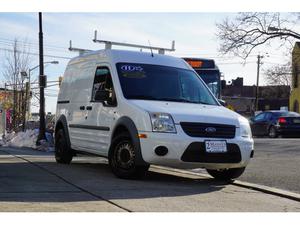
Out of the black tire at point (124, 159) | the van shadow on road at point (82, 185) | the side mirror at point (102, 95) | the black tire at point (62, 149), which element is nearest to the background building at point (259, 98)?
the black tire at point (62, 149)

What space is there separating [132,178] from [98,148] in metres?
1.37

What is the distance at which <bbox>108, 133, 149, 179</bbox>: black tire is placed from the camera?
8641mm

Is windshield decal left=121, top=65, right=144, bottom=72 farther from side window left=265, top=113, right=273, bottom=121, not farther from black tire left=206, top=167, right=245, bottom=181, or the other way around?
side window left=265, top=113, right=273, bottom=121

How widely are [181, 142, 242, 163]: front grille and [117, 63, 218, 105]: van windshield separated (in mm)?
1275

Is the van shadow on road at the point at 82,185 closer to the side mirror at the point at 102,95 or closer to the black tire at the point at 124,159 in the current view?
the black tire at the point at 124,159

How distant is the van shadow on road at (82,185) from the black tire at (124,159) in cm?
14

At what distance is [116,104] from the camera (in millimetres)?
9250

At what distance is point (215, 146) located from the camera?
841cm

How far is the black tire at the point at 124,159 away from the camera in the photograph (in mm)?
8641

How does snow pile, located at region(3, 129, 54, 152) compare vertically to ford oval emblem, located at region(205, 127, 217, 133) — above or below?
below

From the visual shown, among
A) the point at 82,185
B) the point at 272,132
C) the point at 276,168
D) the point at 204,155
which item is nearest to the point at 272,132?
the point at 272,132

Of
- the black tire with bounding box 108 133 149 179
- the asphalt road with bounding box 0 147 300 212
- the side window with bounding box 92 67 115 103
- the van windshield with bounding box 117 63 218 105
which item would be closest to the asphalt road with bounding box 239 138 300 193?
the asphalt road with bounding box 0 147 300 212

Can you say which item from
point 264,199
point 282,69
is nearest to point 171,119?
point 264,199

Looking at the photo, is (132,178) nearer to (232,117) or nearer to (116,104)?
(116,104)
